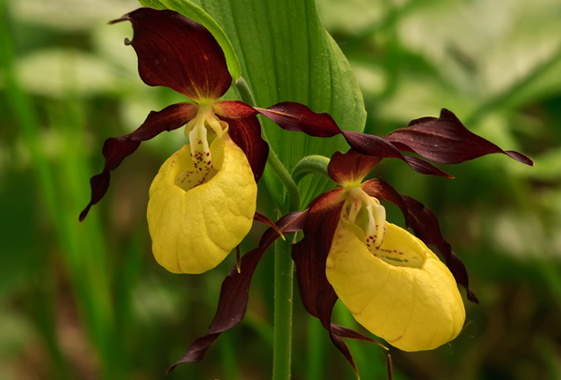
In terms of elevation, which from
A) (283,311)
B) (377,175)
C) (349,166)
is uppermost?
(349,166)

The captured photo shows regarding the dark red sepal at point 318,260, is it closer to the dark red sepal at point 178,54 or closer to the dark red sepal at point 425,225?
the dark red sepal at point 425,225

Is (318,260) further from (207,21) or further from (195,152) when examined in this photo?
(207,21)

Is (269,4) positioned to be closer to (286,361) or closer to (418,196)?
(286,361)

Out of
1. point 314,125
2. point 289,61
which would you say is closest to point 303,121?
Result: point 314,125

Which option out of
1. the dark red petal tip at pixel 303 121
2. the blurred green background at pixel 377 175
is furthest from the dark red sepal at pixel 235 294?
the blurred green background at pixel 377 175

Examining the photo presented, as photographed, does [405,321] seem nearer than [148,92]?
Yes

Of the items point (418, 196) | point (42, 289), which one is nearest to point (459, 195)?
point (418, 196)

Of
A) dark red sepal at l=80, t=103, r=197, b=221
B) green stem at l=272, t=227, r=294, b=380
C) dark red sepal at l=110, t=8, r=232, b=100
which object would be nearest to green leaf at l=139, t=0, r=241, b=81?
dark red sepal at l=110, t=8, r=232, b=100
